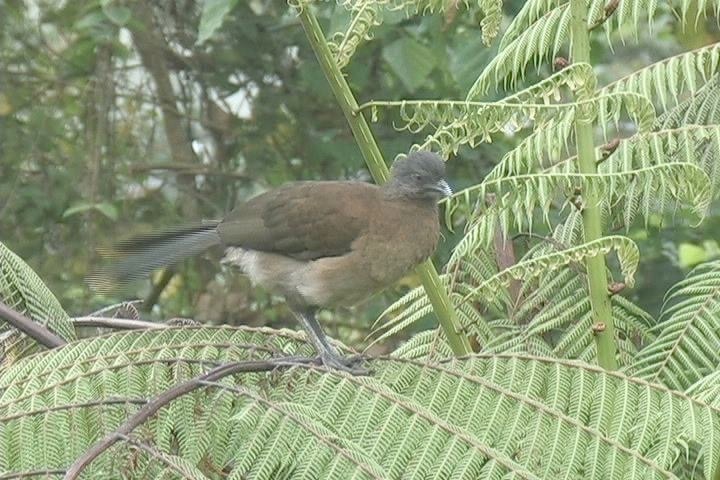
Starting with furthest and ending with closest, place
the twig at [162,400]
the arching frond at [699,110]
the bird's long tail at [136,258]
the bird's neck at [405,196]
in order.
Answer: the bird's neck at [405,196], the bird's long tail at [136,258], the arching frond at [699,110], the twig at [162,400]

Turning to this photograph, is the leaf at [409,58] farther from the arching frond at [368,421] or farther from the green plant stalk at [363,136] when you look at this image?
the arching frond at [368,421]

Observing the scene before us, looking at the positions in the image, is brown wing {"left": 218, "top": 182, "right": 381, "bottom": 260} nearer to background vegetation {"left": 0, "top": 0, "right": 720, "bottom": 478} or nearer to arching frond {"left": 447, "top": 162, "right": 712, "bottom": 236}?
background vegetation {"left": 0, "top": 0, "right": 720, "bottom": 478}

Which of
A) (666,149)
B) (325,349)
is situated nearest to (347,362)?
(325,349)

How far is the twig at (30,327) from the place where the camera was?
2090 millimetres

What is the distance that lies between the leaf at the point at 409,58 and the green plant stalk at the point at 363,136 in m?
1.76

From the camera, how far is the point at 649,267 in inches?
151

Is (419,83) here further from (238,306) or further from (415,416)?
(415,416)

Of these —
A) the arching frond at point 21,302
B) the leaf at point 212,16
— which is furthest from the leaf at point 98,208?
the arching frond at point 21,302

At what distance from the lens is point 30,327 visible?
83.9 inches

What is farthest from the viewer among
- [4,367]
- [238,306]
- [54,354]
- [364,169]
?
[238,306]

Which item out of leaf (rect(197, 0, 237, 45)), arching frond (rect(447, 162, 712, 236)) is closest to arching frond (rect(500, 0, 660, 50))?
arching frond (rect(447, 162, 712, 236))

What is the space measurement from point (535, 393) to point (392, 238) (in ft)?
2.73

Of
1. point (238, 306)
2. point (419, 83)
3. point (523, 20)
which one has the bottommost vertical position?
point (238, 306)

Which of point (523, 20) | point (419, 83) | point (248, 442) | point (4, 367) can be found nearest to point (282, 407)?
point (248, 442)
